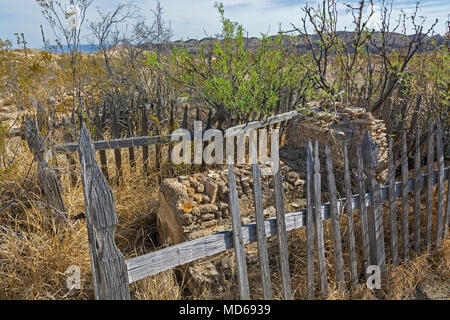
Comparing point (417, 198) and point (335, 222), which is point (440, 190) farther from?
point (335, 222)

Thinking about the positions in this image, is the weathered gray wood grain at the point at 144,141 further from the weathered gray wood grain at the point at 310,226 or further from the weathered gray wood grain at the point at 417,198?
the weathered gray wood grain at the point at 417,198

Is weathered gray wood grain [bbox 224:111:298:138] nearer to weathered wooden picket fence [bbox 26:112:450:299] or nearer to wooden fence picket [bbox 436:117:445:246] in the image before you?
weathered wooden picket fence [bbox 26:112:450:299]

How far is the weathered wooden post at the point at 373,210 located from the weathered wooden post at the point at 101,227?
195 centimetres

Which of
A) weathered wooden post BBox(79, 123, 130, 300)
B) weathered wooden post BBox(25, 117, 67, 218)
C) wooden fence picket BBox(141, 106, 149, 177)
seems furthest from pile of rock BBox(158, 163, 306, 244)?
weathered wooden post BBox(79, 123, 130, 300)

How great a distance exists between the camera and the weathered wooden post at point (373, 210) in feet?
8.84

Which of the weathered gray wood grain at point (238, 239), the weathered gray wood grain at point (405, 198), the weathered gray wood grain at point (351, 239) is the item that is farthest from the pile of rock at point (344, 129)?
the weathered gray wood grain at point (238, 239)

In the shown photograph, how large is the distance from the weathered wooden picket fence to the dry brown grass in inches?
7.0

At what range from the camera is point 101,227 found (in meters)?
1.88

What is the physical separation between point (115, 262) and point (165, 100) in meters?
5.77

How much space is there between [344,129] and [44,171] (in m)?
3.54

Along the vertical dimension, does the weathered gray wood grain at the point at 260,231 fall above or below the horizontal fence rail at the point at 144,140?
below

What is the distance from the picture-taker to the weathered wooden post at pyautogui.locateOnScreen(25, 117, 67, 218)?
10.1 ft

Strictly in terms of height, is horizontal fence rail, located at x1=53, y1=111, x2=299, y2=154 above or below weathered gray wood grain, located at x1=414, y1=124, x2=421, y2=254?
above

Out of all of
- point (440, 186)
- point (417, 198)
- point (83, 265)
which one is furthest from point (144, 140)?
point (440, 186)
